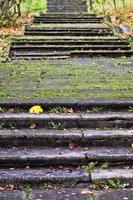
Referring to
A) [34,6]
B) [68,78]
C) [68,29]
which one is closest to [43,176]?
[68,78]

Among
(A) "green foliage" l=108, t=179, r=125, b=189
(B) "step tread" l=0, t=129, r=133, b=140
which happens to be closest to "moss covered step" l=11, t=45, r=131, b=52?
(B) "step tread" l=0, t=129, r=133, b=140

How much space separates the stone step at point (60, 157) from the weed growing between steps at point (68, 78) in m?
1.45

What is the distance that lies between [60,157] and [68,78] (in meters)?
2.99

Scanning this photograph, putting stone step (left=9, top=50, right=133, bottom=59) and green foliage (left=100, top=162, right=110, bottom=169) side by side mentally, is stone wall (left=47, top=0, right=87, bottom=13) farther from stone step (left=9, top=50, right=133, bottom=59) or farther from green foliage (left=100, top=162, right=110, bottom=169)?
green foliage (left=100, top=162, right=110, bottom=169)

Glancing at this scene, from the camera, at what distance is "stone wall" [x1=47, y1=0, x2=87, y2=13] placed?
2255 centimetres

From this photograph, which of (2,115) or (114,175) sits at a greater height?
(2,115)

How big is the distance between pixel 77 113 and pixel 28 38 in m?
6.64

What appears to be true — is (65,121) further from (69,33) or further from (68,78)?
(69,33)

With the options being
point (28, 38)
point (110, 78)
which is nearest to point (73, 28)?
point (28, 38)

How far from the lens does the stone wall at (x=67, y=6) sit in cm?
2255

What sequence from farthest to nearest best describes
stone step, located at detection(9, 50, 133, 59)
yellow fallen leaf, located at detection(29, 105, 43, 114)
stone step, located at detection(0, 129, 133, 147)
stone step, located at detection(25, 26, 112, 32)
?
stone step, located at detection(25, 26, 112, 32) → stone step, located at detection(9, 50, 133, 59) → yellow fallen leaf, located at detection(29, 105, 43, 114) → stone step, located at detection(0, 129, 133, 147)

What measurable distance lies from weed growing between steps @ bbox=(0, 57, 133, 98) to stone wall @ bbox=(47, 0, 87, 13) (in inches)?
A: 497

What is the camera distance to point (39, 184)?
16.8 ft

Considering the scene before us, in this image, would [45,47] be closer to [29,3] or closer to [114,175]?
[114,175]
